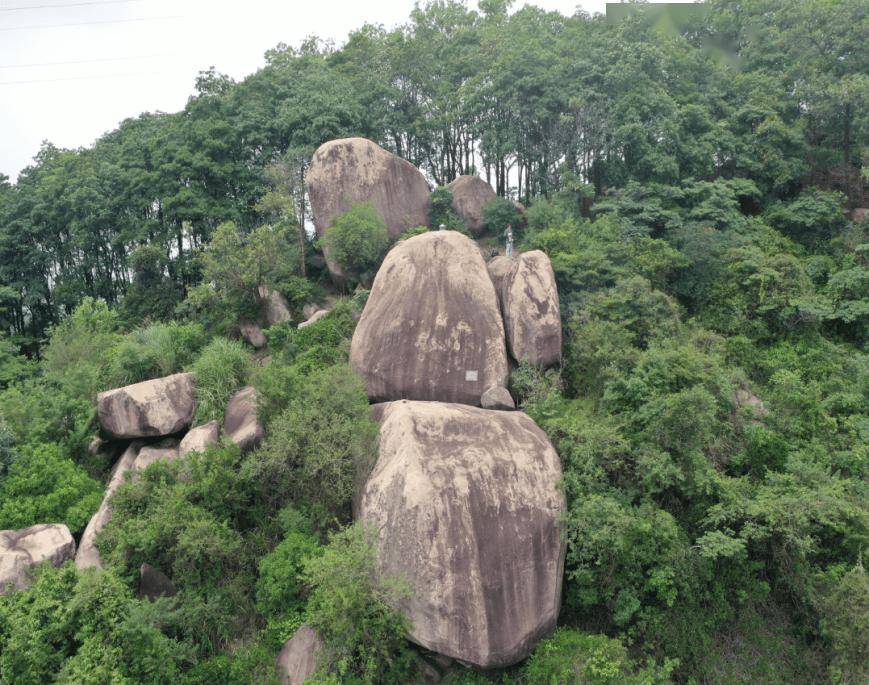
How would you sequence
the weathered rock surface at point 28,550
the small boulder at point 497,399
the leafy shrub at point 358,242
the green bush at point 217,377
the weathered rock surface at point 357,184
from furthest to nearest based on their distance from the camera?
the weathered rock surface at point 357,184 → the leafy shrub at point 358,242 → the green bush at point 217,377 → the small boulder at point 497,399 → the weathered rock surface at point 28,550

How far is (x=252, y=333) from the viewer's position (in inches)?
855

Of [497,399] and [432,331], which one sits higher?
[432,331]

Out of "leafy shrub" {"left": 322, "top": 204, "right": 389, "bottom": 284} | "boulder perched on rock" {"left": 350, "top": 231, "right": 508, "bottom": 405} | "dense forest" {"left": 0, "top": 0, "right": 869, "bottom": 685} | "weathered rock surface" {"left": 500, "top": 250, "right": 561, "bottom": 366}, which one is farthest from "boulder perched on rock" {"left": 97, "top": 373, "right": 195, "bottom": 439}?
"weathered rock surface" {"left": 500, "top": 250, "right": 561, "bottom": 366}

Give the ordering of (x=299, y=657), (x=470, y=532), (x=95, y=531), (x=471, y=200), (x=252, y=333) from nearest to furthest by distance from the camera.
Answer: (x=470, y=532) → (x=299, y=657) → (x=95, y=531) → (x=252, y=333) → (x=471, y=200)

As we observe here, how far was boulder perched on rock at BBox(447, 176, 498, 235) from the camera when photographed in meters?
25.1

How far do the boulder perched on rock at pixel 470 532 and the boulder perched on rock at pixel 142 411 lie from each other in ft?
24.1

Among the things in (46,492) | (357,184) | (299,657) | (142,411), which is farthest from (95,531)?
(357,184)

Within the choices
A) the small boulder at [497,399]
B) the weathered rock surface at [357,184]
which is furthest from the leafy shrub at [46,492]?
the weathered rock surface at [357,184]

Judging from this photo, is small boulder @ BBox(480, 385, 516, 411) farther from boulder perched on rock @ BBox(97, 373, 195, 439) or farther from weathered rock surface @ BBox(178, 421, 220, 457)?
boulder perched on rock @ BBox(97, 373, 195, 439)

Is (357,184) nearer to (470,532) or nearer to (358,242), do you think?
(358,242)

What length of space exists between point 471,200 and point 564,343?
419 inches

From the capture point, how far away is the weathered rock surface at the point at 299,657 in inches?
439

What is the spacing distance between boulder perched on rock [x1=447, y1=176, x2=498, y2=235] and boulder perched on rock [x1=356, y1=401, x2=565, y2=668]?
1420cm

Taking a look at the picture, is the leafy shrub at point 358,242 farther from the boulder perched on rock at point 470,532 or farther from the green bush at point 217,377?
the boulder perched on rock at point 470,532
